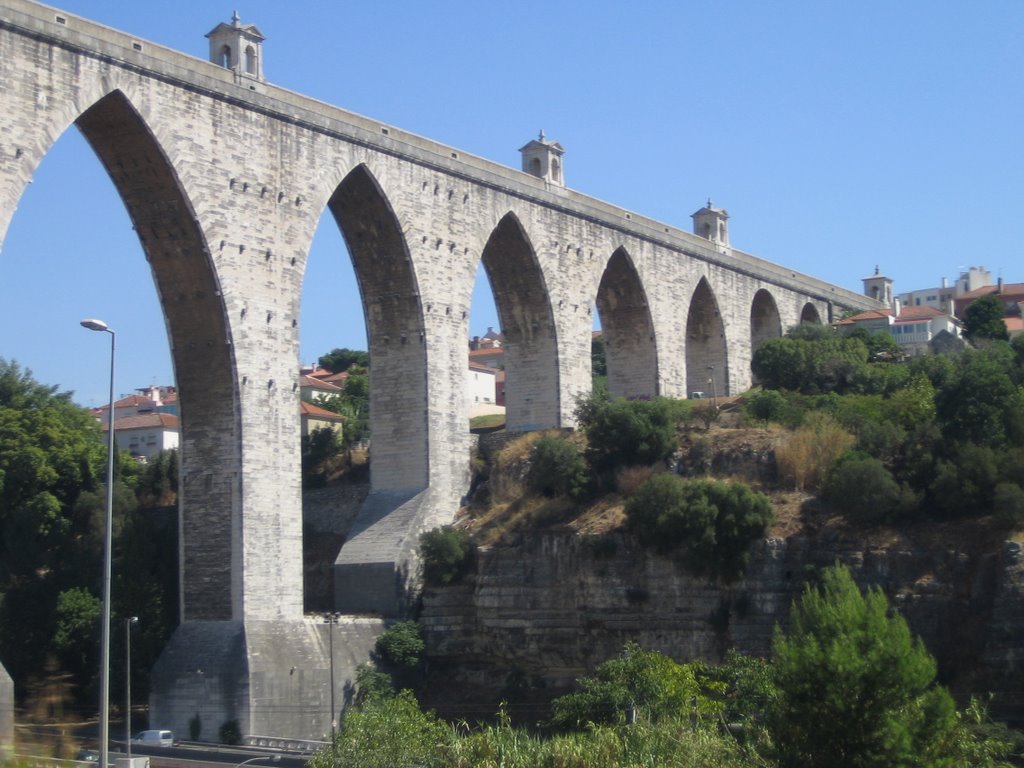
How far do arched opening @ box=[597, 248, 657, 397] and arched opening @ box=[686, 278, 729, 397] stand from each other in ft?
13.6

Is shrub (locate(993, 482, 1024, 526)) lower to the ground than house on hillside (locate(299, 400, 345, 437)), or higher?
lower

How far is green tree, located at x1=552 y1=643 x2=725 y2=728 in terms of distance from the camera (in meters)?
25.0

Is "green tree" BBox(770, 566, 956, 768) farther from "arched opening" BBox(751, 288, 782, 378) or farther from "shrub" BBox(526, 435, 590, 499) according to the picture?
"arched opening" BBox(751, 288, 782, 378)

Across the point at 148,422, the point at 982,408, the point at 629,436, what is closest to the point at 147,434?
the point at 148,422

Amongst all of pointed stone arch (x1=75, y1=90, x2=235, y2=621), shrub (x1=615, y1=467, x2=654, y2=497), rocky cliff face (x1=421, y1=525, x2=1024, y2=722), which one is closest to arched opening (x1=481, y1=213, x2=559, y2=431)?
shrub (x1=615, y1=467, x2=654, y2=497)

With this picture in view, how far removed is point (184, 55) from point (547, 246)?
12.2 m

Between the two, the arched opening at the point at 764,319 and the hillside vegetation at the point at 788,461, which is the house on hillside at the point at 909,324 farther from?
the hillside vegetation at the point at 788,461

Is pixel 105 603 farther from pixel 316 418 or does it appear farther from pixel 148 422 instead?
pixel 148 422

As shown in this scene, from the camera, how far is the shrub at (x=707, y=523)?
30984 mm

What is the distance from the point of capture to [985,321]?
53594 millimetres

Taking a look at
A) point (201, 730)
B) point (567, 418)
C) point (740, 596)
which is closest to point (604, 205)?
point (567, 418)


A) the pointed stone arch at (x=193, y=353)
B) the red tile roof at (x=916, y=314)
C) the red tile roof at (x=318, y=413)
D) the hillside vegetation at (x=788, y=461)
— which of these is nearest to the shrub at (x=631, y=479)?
the hillside vegetation at (x=788, y=461)

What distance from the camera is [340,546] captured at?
1375 inches

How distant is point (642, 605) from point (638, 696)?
241 inches
